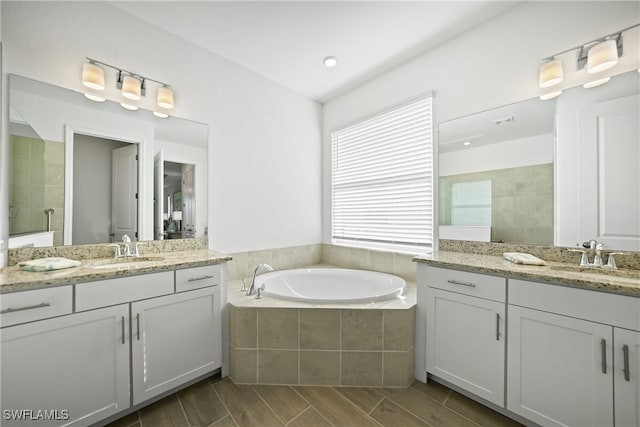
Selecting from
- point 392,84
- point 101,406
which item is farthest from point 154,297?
point 392,84

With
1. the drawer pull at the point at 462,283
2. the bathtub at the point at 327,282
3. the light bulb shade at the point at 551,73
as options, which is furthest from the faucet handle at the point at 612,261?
the bathtub at the point at 327,282

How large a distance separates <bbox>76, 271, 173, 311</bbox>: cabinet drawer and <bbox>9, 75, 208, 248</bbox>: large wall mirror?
2.09 feet

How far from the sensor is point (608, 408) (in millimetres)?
1116

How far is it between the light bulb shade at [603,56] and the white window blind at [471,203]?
0.83 meters

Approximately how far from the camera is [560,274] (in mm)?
1266

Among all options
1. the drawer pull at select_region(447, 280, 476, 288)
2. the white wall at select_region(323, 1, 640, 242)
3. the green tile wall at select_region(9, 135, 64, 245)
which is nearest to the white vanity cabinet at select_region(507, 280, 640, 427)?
the drawer pull at select_region(447, 280, 476, 288)

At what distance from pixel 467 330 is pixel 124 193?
250 centimetres

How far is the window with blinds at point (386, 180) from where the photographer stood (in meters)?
2.34

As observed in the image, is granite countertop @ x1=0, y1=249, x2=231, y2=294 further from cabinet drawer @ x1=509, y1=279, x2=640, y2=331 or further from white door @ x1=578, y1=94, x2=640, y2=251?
white door @ x1=578, y1=94, x2=640, y2=251

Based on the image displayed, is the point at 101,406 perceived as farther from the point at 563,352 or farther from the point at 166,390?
the point at 563,352

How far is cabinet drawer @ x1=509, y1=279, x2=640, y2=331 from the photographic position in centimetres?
107

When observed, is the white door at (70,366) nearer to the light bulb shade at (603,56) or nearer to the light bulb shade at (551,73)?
the light bulb shade at (551,73)

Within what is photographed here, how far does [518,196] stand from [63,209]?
306 centimetres

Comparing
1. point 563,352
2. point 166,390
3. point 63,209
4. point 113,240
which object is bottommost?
point 166,390
